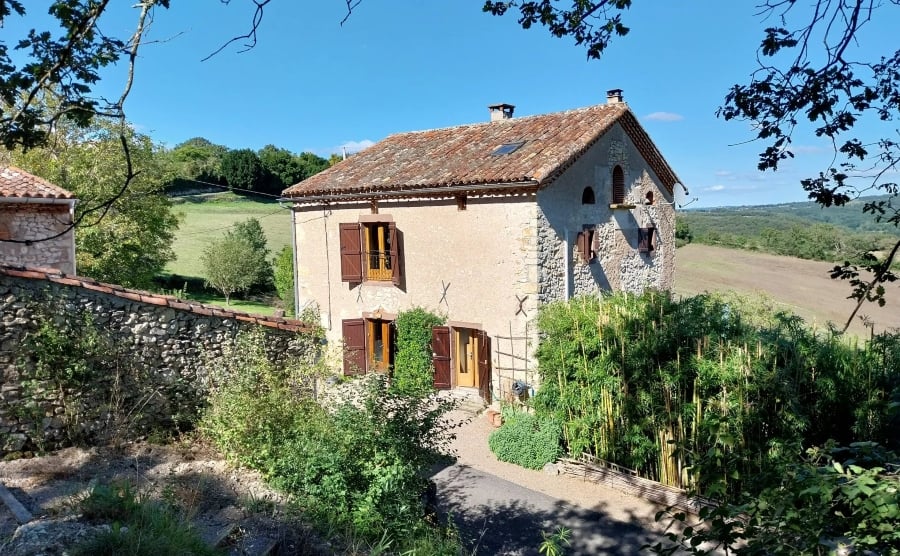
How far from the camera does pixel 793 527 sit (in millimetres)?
2213

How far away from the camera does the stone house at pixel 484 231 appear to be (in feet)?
38.9

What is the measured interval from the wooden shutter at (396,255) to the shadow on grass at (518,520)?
555 cm

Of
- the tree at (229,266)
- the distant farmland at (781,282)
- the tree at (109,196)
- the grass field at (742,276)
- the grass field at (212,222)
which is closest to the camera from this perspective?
the tree at (109,196)

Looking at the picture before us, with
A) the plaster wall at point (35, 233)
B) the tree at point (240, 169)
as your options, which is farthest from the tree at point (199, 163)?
the plaster wall at point (35, 233)

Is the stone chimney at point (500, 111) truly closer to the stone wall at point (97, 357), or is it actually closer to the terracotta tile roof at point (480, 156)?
the terracotta tile roof at point (480, 156)

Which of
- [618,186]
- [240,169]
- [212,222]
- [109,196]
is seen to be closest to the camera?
[618,186]

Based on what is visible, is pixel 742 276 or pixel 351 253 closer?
pixel 351 253

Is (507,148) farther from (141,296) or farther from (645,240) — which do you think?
(141,296)

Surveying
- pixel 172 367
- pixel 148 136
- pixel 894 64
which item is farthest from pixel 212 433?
pixel 148 136

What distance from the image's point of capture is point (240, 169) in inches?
1850

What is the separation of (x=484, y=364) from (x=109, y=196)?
41.4 ft

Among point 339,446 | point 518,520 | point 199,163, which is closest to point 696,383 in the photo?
point 518,520

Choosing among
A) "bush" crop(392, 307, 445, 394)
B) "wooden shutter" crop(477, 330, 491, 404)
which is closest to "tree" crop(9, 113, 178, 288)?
"bush" crop(392, 307, 445, 394)

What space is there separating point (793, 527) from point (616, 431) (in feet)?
23.9
